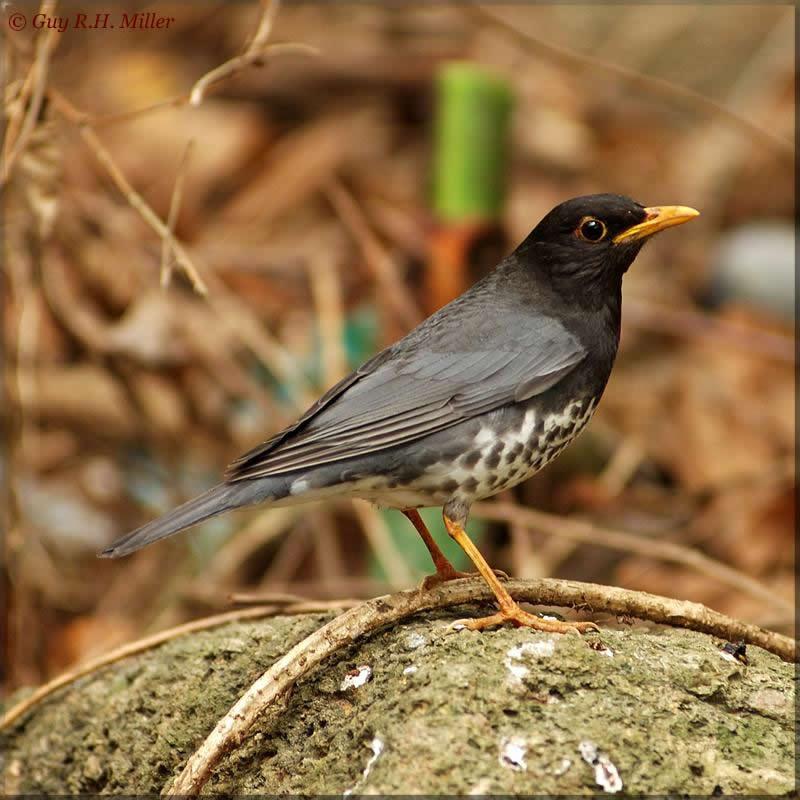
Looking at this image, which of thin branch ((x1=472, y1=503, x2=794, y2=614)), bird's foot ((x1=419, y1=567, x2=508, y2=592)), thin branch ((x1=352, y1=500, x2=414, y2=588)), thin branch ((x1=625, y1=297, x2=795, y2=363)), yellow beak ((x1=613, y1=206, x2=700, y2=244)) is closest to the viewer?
bird's foot ((x1=419, y1=567, x2=508, y2=592))

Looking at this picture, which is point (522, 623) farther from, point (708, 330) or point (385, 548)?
point (708, 330)

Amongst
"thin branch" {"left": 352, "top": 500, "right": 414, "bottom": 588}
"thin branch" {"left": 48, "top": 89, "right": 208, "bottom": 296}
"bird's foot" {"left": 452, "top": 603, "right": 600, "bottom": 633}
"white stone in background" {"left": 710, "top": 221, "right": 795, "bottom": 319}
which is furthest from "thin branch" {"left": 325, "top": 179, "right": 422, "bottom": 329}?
"white stone in background" {"left": 710, "top": 221, "right": 795, "bottom": 319}

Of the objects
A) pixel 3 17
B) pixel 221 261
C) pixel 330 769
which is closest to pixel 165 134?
pixel 221 261

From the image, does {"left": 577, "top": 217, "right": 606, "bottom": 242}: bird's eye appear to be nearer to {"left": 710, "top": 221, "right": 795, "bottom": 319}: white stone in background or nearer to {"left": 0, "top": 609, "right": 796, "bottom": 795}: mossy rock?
{"left": 0, "top": 609, "right": 796, "bottom": 795}: mossy rock

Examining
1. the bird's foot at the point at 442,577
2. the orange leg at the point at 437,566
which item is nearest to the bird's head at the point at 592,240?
the orange leg at the point at 437,566

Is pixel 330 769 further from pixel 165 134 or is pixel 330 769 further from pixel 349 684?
pixel 165 134

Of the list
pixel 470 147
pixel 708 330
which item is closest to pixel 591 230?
pixel 470 147
